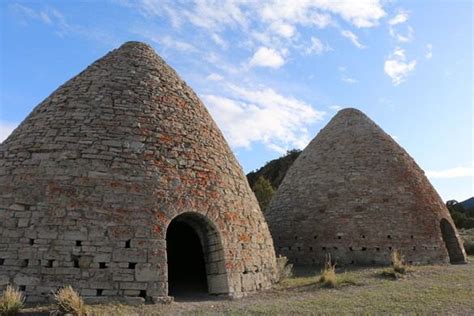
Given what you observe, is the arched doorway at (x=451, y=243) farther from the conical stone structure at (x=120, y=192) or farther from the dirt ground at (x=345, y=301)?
the conical stone structure at (x=120, y=192)

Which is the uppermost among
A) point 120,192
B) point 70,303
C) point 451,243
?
point 120,192

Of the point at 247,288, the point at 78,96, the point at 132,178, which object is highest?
the point at 78,96

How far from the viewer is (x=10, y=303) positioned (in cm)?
626

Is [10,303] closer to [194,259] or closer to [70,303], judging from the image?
[70,303]

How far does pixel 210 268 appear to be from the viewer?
28.2 feet

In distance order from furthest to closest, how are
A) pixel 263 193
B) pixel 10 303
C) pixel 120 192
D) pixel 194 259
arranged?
pixel 263 193 → pixel 194 259 → pixel 120 192 → pixel 10 303

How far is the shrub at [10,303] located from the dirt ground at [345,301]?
15 cm

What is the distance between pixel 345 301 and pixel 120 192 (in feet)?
14.2

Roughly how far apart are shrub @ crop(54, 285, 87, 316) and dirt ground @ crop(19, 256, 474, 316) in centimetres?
17

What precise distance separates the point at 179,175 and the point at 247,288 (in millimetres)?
2461

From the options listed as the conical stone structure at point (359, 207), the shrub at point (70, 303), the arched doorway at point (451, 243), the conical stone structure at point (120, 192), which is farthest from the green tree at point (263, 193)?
the shrub at point (70, 303)

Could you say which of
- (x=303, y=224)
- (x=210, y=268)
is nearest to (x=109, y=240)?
(x=210, y=268)

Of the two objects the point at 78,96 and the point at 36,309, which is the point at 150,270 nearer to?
the point at 36,309

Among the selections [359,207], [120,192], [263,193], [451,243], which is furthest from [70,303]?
[263,193]
